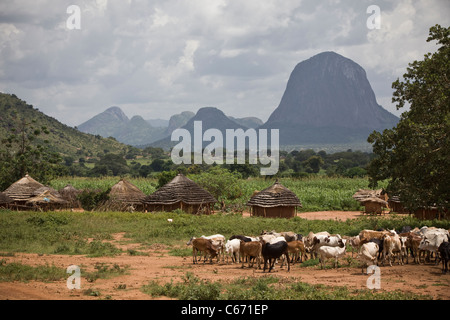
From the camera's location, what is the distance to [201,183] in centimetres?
4300

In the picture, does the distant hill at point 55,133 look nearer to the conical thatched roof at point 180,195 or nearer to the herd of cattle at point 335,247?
the conical thatched roof at point 180,195

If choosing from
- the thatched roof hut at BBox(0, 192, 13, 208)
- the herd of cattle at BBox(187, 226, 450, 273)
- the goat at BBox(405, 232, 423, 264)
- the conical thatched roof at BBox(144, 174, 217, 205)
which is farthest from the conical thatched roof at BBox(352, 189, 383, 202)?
the thatched roof hut at BBox(0, 192, 13, 208)

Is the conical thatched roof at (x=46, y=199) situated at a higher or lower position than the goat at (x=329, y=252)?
higher

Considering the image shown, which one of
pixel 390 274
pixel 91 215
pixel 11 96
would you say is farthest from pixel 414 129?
pixel 11 96

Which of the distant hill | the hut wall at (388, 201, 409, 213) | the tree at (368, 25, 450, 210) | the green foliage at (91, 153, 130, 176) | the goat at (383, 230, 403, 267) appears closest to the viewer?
the goat at (383, 230, 403, 267)

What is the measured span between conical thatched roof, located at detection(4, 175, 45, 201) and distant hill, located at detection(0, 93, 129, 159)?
38.3m

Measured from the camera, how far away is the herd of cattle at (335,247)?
14.4 meters

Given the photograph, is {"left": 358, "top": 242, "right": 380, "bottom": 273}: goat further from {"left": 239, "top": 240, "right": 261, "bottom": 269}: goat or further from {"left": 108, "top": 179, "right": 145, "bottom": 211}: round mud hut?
{"left": 108, "top": 179, "right": 145, "bottom": 211}: round mud hut

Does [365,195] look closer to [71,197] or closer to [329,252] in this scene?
[71,197]

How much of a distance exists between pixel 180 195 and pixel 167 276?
64.9 feet

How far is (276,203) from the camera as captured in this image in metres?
33.7

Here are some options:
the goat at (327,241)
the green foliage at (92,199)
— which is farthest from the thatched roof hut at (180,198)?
the goat at (327,241)

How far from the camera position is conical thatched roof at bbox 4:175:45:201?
38.6 m
